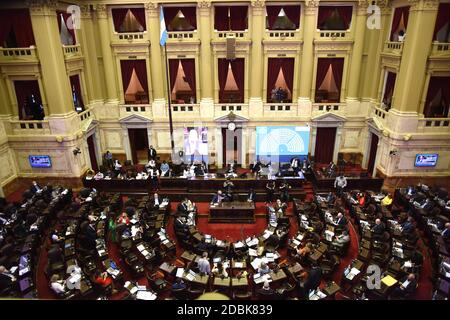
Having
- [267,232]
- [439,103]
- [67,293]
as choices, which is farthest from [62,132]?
[439,103]

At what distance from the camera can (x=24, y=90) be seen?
1762 centimetres

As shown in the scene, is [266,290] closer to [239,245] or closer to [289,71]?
[239,245]

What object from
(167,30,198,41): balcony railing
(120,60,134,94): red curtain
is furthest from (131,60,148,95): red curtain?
(167,30,198,41): balcony railing

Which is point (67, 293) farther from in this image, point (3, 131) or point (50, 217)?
point (3, 131)

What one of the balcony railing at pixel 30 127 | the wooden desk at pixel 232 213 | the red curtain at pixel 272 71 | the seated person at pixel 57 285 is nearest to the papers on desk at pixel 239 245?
the wooden desk at pixel 232 213

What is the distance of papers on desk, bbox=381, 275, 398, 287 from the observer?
1059 centimetres

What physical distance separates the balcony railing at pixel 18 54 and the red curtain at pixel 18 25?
0.45 meters

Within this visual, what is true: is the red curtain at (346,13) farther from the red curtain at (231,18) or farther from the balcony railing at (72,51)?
the balcony railing at (72,51)

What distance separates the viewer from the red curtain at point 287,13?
1948 centimetres

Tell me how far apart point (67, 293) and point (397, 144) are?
55.4ft

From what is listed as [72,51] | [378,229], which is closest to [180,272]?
[378,229]

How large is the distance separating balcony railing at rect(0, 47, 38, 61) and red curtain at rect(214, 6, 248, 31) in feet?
33.9

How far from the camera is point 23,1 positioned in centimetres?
1570
